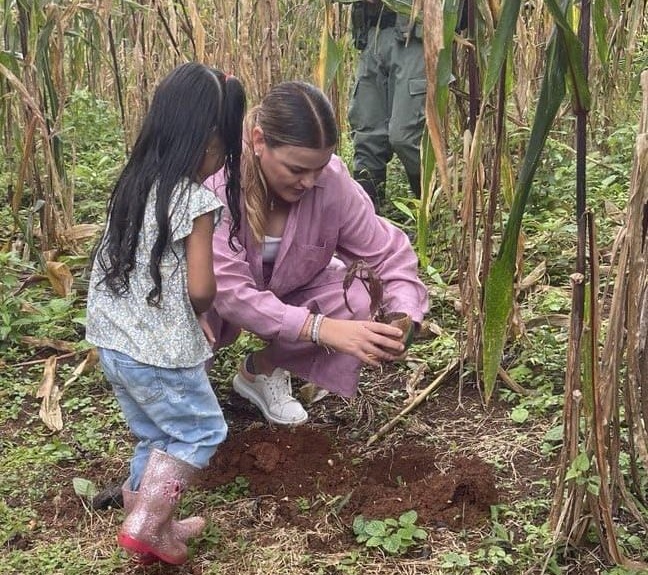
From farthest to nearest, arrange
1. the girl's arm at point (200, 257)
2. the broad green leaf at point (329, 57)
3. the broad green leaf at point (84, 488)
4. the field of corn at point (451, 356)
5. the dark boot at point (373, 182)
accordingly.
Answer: the dark boot at point (373, 182)
the broad green leaf at point (329, 57)
the broad green leaf at point (84, 488)
the girl's arm at point (200, 257)
the field of corn at point (451, 356)

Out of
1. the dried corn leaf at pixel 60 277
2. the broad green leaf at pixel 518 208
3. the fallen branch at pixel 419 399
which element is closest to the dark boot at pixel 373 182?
the dried corn leaf at pixel 60 277

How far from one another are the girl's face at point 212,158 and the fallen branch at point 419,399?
0.83 metres

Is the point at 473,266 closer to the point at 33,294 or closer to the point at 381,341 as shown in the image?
the point at 381,341

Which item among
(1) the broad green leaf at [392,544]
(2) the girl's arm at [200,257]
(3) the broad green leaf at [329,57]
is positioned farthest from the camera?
(3) the broad green leaf at [329,57]

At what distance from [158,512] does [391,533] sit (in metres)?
0.47

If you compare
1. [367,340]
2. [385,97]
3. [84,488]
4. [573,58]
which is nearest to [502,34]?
[573,58]

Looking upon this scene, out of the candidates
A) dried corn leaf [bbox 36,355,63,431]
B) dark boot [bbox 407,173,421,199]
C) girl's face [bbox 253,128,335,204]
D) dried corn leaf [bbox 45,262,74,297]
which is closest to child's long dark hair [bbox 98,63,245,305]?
girl's face [bbox 253,128,335,204]

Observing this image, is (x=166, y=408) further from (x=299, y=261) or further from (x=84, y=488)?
(x=299, y=261)

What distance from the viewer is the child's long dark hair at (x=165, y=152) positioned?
1.57 metres

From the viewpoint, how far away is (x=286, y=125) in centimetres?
186

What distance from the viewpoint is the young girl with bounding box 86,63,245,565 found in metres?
1.57

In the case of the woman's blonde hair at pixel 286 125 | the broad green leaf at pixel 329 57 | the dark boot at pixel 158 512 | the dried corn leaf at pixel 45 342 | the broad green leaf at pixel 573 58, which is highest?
the broad green leaf at pixel 573 58

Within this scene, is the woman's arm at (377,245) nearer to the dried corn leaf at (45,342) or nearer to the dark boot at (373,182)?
the dried corn leaf at (45,342)

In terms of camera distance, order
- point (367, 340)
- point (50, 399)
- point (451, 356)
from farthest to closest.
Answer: point (451, 356), point (50, 399), point (367, 340)
